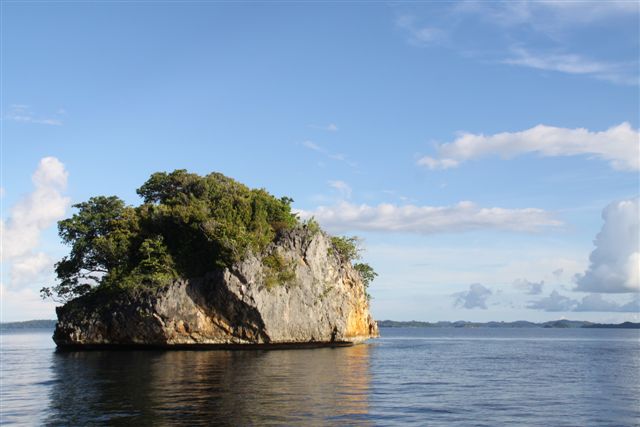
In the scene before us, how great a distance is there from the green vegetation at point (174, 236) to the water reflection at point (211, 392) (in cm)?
1586

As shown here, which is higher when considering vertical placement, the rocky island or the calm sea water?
the rocky island

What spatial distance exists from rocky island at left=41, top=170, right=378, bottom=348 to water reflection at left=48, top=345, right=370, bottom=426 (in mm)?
13391

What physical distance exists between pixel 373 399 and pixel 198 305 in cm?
Answer: 3587

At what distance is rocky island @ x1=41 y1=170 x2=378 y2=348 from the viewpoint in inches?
2345

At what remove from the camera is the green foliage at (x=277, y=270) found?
61.7 m

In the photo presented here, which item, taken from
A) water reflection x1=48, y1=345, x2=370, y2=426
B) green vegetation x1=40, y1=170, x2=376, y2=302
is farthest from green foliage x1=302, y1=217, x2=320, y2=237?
water reflection x1=48, y1=345, x2=370, y2=426

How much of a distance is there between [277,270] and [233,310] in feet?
21.7

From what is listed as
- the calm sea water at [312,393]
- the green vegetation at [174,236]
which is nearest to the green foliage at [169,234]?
the green vegetation at [174,236]

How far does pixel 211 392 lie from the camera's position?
28.2 m

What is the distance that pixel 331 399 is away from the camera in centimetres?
2662

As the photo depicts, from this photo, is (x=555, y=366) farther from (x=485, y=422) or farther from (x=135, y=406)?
(x=135, y=406)

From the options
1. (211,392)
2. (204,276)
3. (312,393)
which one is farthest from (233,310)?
(312,393)

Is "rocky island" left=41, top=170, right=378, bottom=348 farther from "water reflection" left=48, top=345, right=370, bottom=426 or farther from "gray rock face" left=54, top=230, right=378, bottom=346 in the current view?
"water reflection" left=48, top=345, right=370, bottom=426

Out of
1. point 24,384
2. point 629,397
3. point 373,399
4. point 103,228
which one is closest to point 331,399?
point 373,399
